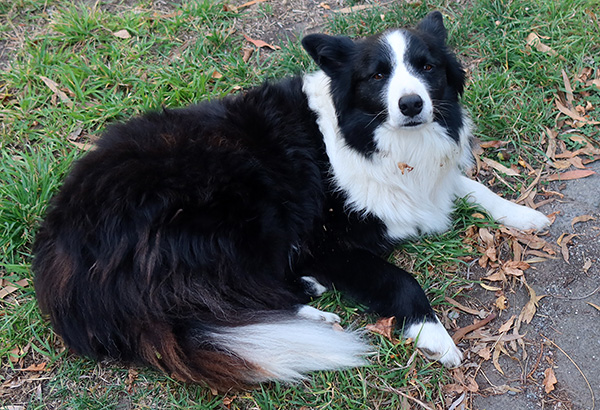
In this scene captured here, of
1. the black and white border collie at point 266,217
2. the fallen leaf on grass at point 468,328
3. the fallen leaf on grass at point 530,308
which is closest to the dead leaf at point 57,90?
the black and white border collie at point 266,217

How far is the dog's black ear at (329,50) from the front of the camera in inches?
107

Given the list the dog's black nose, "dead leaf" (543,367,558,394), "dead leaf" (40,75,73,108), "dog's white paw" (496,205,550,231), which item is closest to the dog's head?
the dog's black nose

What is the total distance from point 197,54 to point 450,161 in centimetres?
223

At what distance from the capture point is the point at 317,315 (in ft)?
9.11

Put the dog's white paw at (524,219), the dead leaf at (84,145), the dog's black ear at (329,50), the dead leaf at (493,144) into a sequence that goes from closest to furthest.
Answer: the dog's black ear at (329,50)
the dog's white paw at (524,219)
the dead leaf at (493,144)
the dead leaf at (84,145)

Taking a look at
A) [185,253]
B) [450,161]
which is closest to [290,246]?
[185,253]

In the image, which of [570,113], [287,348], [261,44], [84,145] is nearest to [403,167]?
[287,348]

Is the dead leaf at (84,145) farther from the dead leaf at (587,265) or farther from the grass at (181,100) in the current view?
the dead leaf at (587,265)

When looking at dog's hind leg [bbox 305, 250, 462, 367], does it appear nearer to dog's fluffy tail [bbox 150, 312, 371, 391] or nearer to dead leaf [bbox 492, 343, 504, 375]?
dead leaf [bbox 492, 343, 504, 375]

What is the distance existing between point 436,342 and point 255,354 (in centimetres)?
89

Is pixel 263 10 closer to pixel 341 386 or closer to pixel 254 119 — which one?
pixel 254 119

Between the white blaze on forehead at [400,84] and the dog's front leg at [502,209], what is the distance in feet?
2.72

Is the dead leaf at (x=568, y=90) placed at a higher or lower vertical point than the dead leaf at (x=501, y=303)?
higher

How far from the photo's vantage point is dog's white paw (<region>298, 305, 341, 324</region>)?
2.77 m
